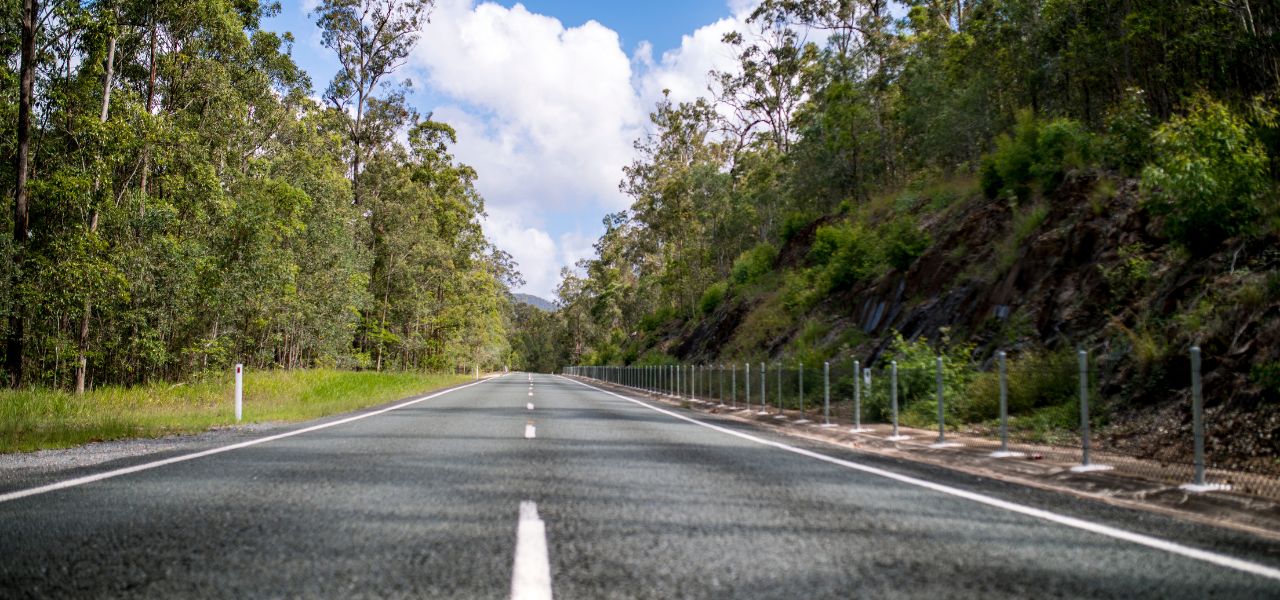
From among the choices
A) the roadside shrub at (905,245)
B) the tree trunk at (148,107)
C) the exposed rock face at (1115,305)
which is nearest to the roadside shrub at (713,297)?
the exposed rock face at (1115,305)

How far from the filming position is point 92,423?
34.9ft

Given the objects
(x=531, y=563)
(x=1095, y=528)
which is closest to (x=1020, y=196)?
(x=1095, y=528)

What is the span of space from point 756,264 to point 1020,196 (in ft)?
66.5

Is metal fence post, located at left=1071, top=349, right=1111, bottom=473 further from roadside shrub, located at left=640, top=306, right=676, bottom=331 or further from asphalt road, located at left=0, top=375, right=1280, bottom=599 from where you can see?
roadside shrub, located at left=640, top=306, right=676, bottom=331

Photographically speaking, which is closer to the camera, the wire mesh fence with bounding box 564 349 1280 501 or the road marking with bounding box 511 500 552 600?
the road marking with bounding box 511 500 552 600

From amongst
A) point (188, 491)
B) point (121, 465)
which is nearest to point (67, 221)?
point (121, 465)

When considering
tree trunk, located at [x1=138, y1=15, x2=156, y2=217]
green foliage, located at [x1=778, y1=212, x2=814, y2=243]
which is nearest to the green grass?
tree trunk, located at [x1=138, y1=15, x2=156, y2=217]

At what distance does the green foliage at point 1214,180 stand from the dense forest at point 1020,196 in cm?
3

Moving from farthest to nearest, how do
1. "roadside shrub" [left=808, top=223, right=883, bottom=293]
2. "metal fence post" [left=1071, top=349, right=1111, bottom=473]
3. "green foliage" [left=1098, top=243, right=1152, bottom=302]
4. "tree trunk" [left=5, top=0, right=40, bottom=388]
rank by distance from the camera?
1. "roadside shrub" [left=808, top=223, right=883, bottom=293]
2. "tree trunk" [left=5, top=0, right=40, bottom=388]
3. "green foliage" [left=1098, top=243, right=1152, bottom=302]
4. "metal fence post" [left=1071, top=349, right=1111, bottom=473]

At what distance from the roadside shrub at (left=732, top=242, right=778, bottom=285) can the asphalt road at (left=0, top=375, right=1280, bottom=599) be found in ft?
105

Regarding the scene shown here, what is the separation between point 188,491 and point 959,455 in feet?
25.1

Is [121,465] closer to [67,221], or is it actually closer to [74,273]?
[74,273]

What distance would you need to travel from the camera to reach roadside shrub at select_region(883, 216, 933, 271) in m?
20.9

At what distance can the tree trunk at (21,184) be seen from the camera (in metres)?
16.0
